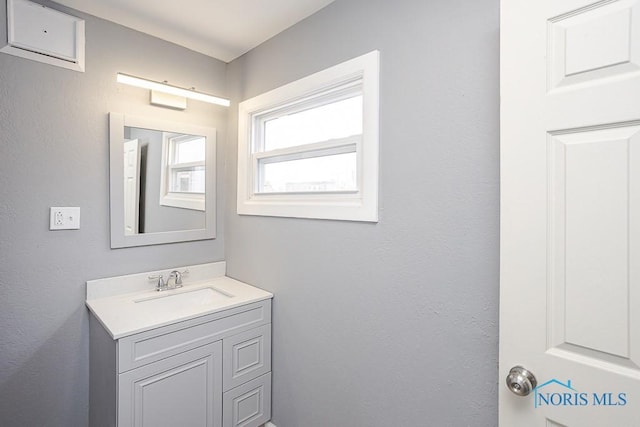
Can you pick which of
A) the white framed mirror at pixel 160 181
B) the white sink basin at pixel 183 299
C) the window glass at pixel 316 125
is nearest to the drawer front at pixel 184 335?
the white sink basin at pixel 183 299

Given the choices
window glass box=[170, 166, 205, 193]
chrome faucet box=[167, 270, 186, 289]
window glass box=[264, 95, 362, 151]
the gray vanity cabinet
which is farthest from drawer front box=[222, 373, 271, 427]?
window glass box=[264, 95, 362, 151]

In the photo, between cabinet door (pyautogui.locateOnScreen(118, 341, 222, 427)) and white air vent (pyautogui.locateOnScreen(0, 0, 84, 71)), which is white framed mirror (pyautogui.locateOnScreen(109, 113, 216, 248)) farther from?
cabinet door (pyautogui.locateOnScreen(118, 341, 222, 427))

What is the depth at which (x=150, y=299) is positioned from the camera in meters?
1.82

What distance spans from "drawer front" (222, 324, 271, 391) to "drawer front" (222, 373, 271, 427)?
0.04m

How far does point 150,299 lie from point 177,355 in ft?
1.63

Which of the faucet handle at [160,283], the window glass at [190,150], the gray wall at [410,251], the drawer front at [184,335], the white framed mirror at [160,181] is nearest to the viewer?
the gray wall at [410,251]

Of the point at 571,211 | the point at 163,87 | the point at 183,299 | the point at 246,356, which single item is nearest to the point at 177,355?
the point at 246,356

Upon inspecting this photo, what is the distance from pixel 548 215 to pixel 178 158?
201 centimetres

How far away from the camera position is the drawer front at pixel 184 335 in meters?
1.34

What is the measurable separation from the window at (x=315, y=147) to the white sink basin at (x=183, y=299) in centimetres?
56

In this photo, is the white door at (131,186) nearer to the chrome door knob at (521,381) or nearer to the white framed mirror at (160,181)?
the white framed mirror at (160,181)

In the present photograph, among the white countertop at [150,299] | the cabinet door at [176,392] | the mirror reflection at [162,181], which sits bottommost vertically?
the cabinet door at [176,392]

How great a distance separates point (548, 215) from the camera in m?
0.84

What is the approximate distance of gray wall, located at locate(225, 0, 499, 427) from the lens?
3.54ft
